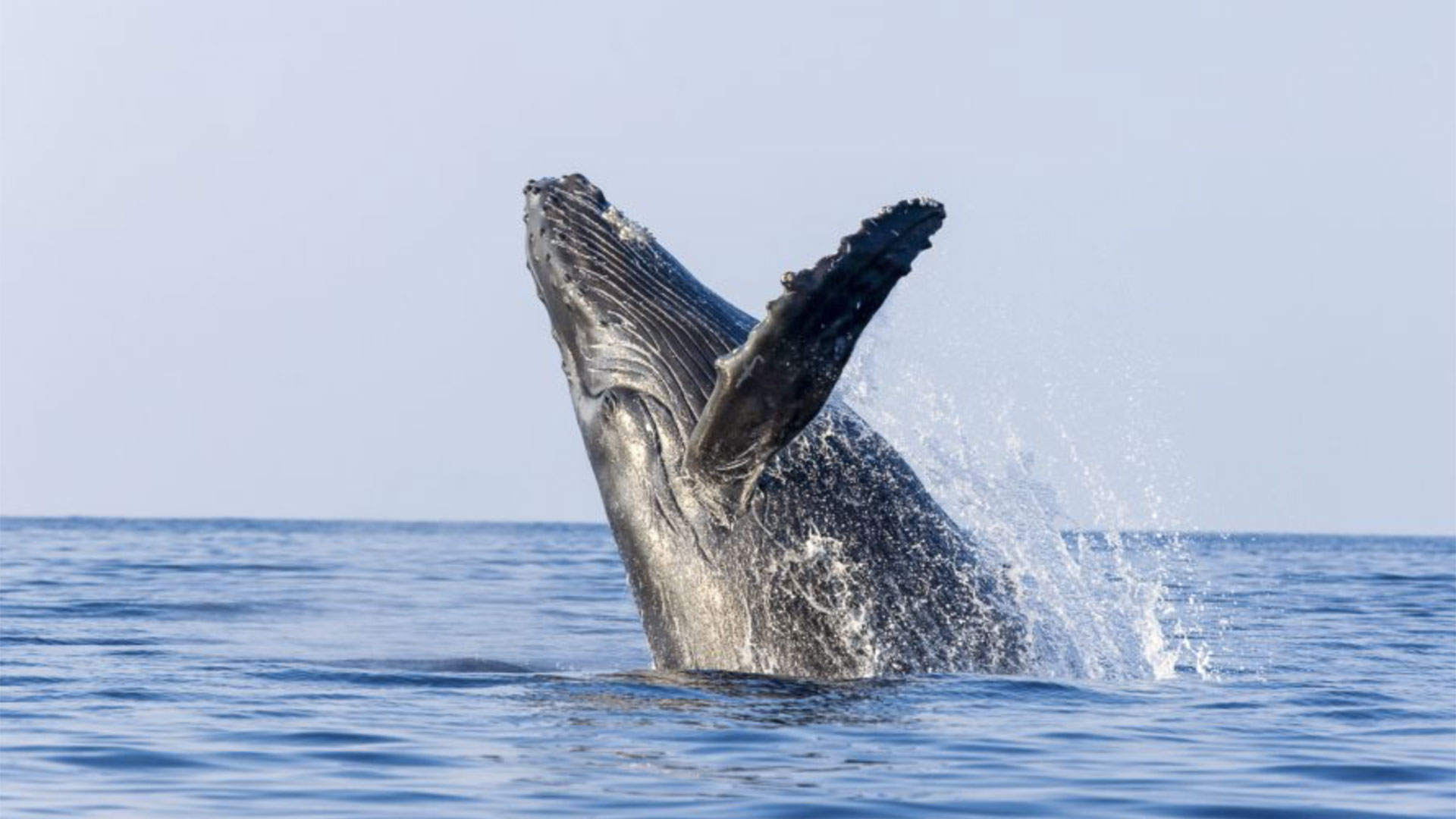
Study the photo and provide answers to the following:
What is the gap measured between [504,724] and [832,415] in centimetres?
304

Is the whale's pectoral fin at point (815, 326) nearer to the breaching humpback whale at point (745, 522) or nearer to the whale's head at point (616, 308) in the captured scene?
the breaching humpback whale at point (745, 522)

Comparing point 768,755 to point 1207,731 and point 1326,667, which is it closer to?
point 1207,731

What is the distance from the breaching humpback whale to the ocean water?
0.33 meters

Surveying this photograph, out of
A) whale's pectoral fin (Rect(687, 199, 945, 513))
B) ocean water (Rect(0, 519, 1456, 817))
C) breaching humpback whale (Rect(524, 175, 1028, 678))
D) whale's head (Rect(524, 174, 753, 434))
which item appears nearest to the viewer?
ocean water (Rect(0, 519, 1456, 817))

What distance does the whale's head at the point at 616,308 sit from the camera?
13.4 metres

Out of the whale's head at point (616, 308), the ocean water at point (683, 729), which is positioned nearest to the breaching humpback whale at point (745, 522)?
the whale's head at point (616, 308)

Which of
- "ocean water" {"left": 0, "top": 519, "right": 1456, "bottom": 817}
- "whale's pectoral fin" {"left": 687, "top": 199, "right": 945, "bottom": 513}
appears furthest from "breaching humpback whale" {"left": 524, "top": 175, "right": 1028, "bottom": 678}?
"whale's pectoral fin" {"left": 687, "top": 199, "right": 945, "bottom": 513}

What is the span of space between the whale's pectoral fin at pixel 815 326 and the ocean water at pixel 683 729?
1.59m

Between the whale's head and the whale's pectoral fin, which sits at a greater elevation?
the whale's head

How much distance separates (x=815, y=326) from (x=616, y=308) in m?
2.91

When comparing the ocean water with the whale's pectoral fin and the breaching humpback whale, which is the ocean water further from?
the whale's pectoral fin

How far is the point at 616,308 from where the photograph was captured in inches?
538

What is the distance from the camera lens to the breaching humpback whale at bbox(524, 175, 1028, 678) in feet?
41.7

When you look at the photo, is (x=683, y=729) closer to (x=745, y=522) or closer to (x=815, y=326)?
(x=745, y=522)
